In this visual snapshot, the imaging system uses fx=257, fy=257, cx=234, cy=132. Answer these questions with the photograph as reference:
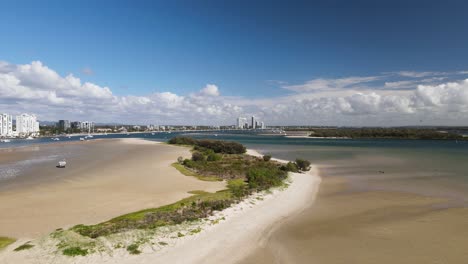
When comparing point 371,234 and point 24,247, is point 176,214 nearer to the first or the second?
point 24,247

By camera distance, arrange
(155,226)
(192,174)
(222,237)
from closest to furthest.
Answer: (222,237), (155,226), (192,174)

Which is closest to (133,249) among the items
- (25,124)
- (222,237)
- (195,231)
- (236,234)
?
(195,231)

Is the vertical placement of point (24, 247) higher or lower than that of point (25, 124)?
lower

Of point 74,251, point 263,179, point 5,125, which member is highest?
point 5,125

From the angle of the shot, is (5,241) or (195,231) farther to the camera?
(195,231)

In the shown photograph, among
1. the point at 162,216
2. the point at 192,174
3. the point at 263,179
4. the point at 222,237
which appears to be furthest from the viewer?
the point at 192,174

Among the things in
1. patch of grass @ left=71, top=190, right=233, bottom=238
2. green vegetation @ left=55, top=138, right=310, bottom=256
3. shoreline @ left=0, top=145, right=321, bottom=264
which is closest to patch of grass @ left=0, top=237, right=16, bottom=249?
shoreline @ left=0, top=145, right=321, bottom=264

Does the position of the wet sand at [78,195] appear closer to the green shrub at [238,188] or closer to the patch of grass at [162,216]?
the green shrub at [238,188]
